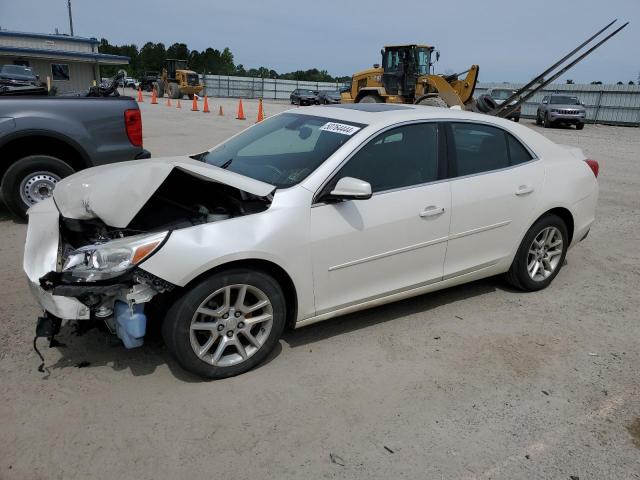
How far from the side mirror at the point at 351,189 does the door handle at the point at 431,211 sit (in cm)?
62

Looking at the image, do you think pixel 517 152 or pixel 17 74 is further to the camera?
pixel 17 74

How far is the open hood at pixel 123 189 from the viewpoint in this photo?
3105mm

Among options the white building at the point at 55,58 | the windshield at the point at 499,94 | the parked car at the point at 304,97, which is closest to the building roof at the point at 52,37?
the white building at the point at 55,58

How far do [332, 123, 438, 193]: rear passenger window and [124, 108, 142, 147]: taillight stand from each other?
3575mm

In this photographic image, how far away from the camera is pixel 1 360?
129 inches

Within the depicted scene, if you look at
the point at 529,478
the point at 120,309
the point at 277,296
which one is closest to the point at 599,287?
the point at 529,478

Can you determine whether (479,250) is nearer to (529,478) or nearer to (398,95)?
(529,478)

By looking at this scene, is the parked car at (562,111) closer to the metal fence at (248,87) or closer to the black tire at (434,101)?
the black tire at (434,101)

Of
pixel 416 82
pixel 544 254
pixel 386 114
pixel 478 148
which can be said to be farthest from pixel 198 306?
pixel 416 82

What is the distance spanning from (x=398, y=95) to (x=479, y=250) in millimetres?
16004

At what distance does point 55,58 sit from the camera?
40688 millimetres

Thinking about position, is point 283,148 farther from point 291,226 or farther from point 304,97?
point 304,97

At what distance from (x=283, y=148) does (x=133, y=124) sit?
286 centimetres

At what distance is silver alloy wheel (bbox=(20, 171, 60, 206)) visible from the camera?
19.2 ft
